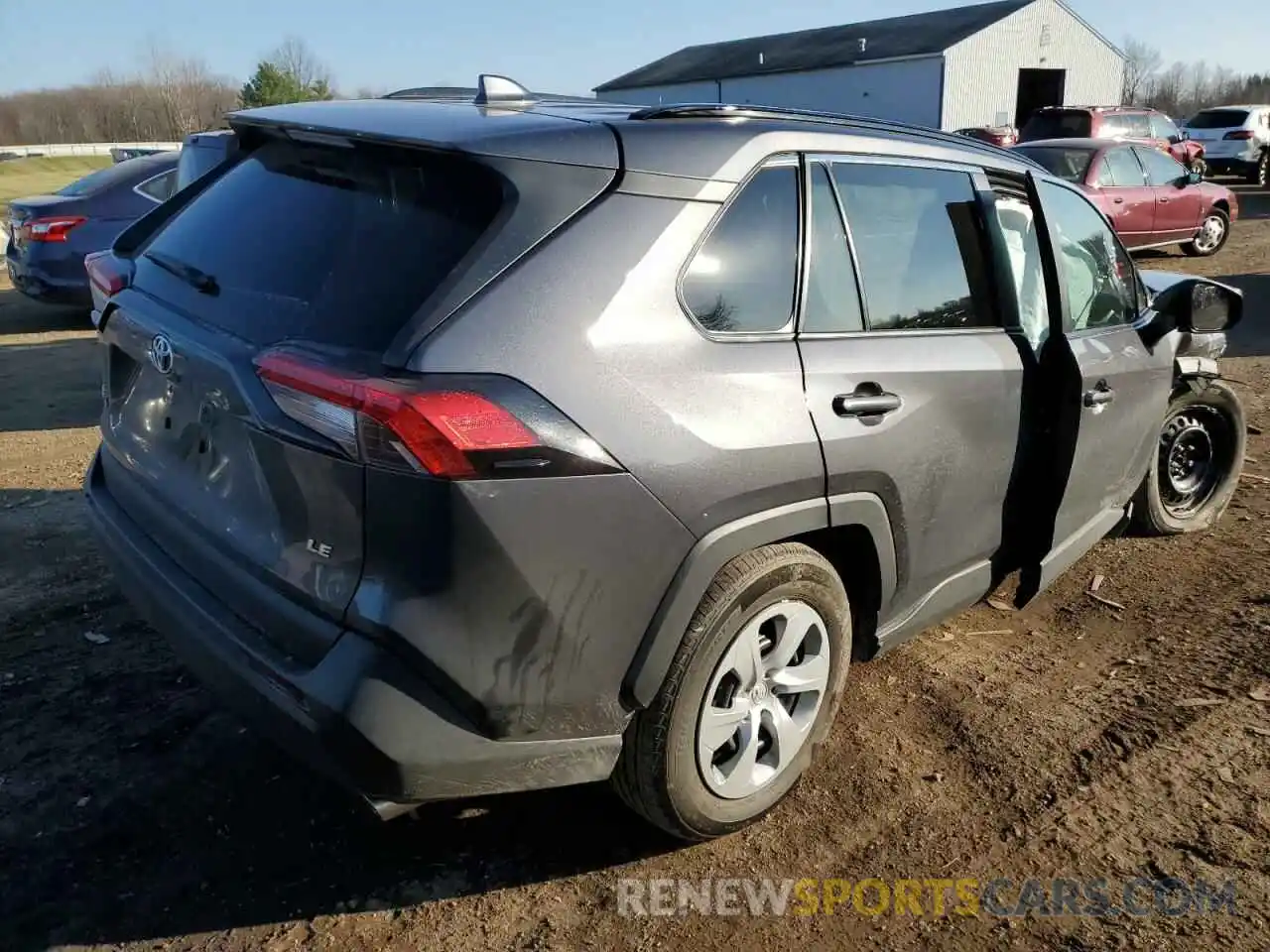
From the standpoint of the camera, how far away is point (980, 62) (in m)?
37.9

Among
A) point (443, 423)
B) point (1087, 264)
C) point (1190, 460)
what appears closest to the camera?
point (443, 423)

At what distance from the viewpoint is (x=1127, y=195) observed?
13070 mm

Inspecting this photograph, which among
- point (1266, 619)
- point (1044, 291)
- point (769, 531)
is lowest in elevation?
point (1266, 619)

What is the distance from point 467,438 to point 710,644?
0.86 metres

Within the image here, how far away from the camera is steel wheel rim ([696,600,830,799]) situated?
265 cm

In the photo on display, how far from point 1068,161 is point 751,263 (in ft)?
38.8

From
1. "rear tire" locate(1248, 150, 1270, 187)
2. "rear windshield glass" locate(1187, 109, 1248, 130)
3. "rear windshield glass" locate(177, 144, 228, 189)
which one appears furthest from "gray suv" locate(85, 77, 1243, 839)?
"rear tire" locate(1248, 150, 1270, 187)

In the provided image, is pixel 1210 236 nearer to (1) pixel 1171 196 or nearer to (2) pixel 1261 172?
(1) pixel 1171 196

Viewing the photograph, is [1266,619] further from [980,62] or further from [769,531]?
[980,62]

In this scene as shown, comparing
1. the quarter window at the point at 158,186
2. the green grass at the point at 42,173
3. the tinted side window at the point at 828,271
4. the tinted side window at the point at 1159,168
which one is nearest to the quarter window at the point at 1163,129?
the tinted side window at the point at 1159,168

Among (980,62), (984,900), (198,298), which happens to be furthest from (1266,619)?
(980,62)

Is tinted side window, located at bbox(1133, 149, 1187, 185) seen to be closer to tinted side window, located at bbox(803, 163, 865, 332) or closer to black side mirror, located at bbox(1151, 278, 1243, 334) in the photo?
black side mirror, located at bbox(1151, 278, 1243, 334)

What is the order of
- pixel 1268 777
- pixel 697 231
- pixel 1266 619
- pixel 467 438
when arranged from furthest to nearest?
pixel 1266 619
pixel 1268 777
pixel 697 231
pixel 467 438

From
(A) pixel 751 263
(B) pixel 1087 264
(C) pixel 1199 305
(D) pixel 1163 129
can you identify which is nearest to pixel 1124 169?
(D) pixel 1163 129
